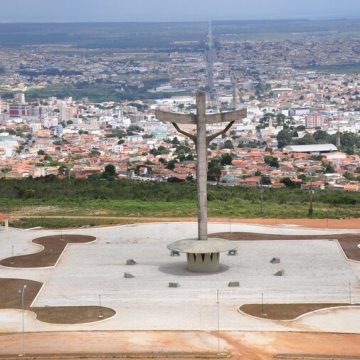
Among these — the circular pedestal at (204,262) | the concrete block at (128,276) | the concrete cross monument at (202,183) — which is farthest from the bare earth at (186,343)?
the circular pedestal at (204,262)

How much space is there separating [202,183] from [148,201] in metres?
19.7

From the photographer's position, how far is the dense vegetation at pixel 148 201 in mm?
50438

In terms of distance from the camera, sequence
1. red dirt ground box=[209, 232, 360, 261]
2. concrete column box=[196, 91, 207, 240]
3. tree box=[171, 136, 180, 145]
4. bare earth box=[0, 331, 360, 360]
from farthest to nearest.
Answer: tree box=[171, 136, 180, 145] → red dirt ground box=[209, 232, 360, 261] → concrete column box=[196, 91, 207, 240] → bare earth box=[0, 331, 360, 360]

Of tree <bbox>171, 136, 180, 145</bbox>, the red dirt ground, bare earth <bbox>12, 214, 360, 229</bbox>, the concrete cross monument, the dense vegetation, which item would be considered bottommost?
tree <bbox>171, 136, 180, 145</bbox>

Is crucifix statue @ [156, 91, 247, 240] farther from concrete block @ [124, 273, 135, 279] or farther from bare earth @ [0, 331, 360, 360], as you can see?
bare earth @ [0, 331, 360, 360]

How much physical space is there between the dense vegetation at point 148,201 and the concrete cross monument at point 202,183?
40.5ft

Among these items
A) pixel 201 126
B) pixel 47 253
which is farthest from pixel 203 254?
pixel 47 253

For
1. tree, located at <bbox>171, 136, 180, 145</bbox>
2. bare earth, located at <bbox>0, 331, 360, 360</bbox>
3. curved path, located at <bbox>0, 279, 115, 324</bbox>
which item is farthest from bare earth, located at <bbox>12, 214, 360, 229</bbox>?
tree, located at <bbox>171, 136, 180, 145</bbox>

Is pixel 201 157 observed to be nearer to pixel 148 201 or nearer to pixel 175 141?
pixel 148 201

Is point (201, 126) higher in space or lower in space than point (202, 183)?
higher

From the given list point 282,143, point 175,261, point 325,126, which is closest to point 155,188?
point 175,261

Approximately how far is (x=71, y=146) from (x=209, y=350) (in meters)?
91.8

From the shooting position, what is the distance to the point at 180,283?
34.5m

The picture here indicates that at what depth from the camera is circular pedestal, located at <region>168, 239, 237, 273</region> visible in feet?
116
